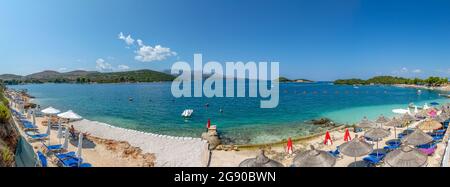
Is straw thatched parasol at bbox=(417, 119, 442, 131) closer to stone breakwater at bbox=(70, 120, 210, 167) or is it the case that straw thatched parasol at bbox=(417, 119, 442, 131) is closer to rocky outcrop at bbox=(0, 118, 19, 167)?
stone breakwater at bbox=(70, 120, 210, 167)

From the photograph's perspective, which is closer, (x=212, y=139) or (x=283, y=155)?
(x=283, y=155)

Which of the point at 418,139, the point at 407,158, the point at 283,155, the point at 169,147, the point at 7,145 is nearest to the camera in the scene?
the point at 7,145

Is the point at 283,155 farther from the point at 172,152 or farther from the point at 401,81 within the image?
the point at 401,81

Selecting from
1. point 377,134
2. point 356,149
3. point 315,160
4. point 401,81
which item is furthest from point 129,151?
point 401,81

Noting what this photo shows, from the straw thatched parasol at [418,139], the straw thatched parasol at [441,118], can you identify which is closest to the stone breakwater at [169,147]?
the straw thatched parasol at [418,139]

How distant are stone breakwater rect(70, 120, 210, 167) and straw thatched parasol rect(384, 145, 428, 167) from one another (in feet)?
27.1

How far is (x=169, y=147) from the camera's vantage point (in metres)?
15.0

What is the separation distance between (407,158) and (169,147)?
12.0 m

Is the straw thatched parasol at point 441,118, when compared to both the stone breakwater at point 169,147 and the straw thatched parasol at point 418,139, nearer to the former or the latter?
the straw thatched parasol at point 418,139

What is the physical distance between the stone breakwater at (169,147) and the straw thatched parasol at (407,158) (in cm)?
827

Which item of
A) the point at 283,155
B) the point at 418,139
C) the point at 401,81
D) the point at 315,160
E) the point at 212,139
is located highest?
the point at 401,81
